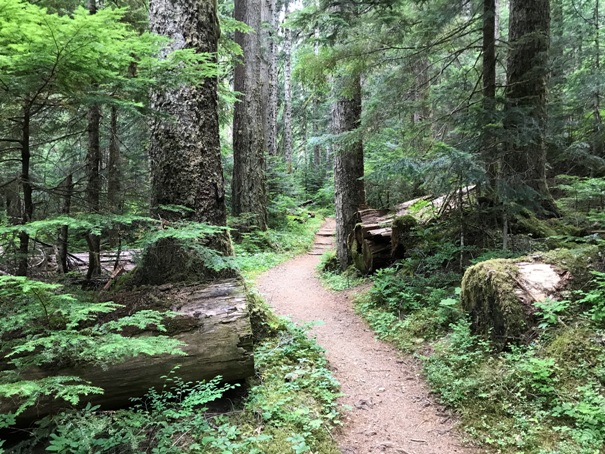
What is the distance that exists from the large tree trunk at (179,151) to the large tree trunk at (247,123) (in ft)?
27.7

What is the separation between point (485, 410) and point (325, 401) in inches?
61.7

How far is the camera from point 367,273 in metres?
8.88

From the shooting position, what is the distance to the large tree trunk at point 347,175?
9375mm

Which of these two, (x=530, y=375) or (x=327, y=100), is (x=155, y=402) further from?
(x=327, y=100)

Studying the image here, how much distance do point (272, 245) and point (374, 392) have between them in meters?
9.18

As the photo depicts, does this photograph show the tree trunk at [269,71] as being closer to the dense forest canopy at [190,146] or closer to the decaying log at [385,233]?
the dense forest canopy at [190,146]

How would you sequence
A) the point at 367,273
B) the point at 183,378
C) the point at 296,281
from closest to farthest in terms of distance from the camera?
the point at 183,378 < the point at 367,273 < the point at 296,281

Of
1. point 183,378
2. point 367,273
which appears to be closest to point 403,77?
point 367,273

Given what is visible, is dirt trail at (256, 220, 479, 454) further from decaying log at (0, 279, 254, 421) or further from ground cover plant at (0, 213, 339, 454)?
decaying log at (0, 279, 254, 421)

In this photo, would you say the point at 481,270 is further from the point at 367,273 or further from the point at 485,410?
the point at 367,273

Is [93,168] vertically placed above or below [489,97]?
below

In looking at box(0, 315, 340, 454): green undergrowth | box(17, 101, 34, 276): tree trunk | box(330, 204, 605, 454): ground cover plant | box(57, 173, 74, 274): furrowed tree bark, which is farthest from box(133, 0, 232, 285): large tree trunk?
box(330, 204, 605, 454): ground cover plant

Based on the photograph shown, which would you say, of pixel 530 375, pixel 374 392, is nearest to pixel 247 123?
pixel 374 392

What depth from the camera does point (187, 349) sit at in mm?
3426
